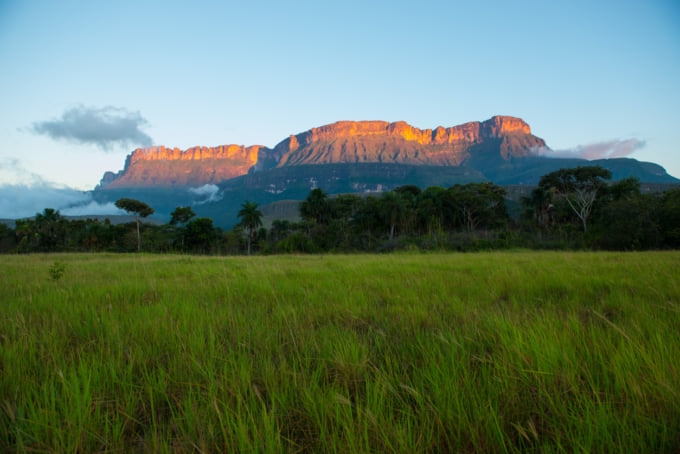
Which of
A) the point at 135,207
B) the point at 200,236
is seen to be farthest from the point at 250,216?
the point at 135,207

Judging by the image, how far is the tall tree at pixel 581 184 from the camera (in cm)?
3772

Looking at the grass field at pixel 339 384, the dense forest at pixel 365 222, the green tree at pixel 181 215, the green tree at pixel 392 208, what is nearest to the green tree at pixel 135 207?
the dense forest at pixel 365 222

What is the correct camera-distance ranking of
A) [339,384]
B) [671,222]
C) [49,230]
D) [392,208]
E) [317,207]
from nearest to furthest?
[339,384] → [671,222] → [392,208] → [49,230] → [317,207]

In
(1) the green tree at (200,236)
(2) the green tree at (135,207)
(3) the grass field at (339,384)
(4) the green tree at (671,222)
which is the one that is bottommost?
(1) the green tree at (200,236)

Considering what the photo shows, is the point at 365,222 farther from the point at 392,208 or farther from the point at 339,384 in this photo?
the point at 339,384

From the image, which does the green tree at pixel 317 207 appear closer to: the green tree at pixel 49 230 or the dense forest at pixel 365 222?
the dense forest at pixel 365 222

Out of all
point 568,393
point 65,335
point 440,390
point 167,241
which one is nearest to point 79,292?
point 65,335

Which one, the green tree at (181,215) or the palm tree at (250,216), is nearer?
the palm tree at (250,216)

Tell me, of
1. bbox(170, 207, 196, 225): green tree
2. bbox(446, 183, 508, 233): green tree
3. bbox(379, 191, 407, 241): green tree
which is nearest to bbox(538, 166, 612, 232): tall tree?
bbox(446, 183, 508, 233): green tree

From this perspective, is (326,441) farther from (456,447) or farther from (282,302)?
(282,302)

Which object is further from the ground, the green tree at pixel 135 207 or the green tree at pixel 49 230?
the green tree at pixel 135 207

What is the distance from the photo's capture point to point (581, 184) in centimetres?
3962

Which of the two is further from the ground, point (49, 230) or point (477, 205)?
point (477, 205)

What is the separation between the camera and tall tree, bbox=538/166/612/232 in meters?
37.7
